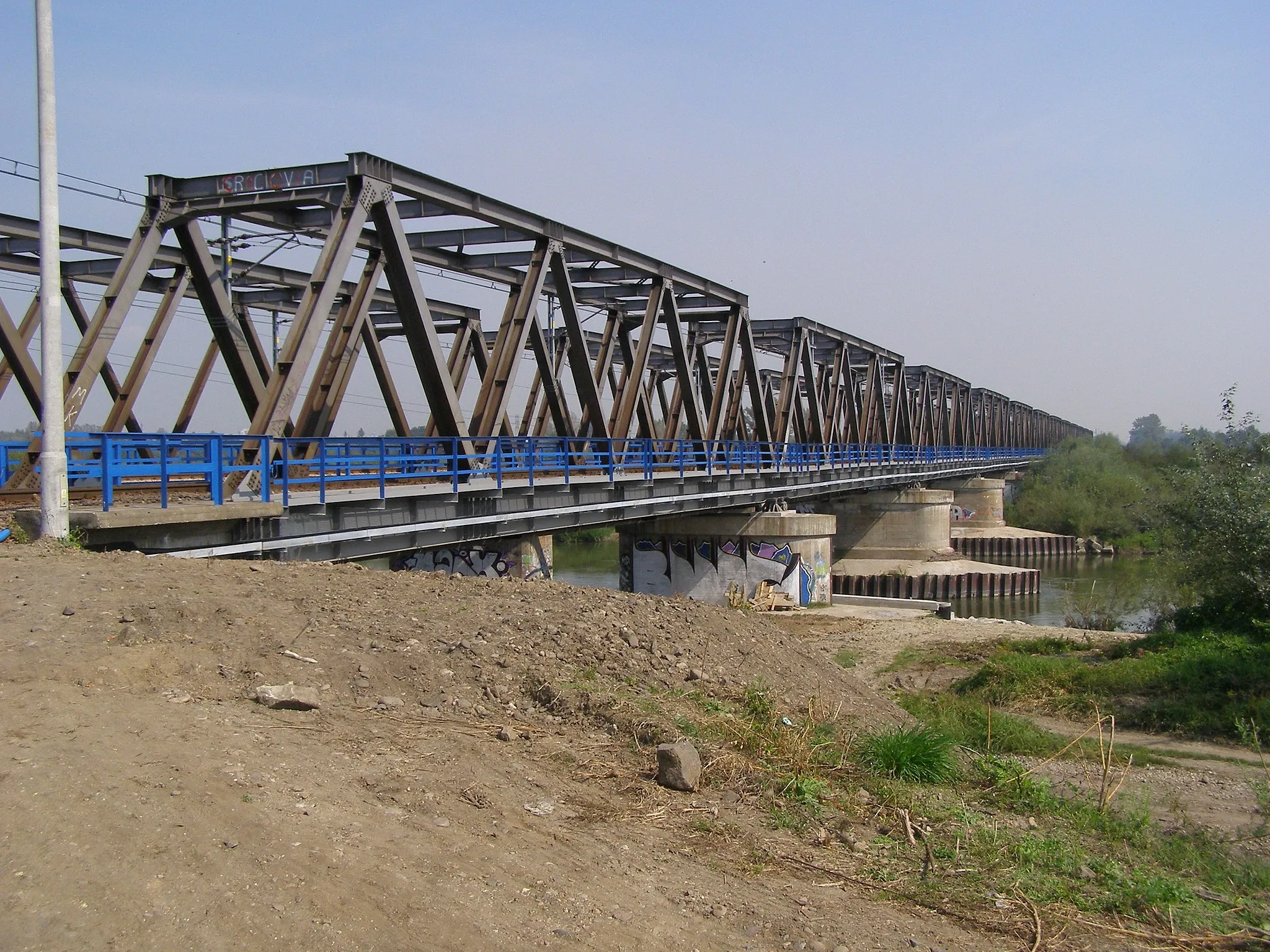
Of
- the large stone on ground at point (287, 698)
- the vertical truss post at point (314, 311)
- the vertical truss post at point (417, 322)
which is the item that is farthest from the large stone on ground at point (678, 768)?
the vertical truss post at point (417, 322)

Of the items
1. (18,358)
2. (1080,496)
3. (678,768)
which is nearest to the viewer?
(678,768)

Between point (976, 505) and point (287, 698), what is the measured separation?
73.0m

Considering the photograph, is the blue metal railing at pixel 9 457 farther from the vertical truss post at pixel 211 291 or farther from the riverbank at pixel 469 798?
the riverbank at pixel 469 798

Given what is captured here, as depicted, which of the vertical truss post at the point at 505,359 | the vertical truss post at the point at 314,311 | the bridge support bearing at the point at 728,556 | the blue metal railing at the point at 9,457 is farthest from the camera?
the bridge support bearing at the point at 728,556

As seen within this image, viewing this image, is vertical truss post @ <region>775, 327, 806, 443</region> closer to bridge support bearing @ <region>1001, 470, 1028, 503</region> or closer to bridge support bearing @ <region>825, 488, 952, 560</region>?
bridge support bearing @ <region>825, 488, 952, 560</region>

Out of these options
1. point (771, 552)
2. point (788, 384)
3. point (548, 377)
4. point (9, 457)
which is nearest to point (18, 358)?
point (9, 457)

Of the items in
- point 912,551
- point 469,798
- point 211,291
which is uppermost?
point 211,291

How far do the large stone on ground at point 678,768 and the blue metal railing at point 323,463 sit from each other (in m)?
7.84

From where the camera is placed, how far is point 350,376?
21438 mm

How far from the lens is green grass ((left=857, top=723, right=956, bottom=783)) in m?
7.89

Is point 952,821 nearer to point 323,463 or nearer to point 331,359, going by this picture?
point 323,463

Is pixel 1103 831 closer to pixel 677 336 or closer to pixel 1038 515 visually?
pixel 677 336

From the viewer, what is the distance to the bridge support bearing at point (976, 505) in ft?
239

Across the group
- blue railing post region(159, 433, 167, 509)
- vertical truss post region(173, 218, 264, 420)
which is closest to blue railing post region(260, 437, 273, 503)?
blue railing post region(159, 433, 167, 509)
